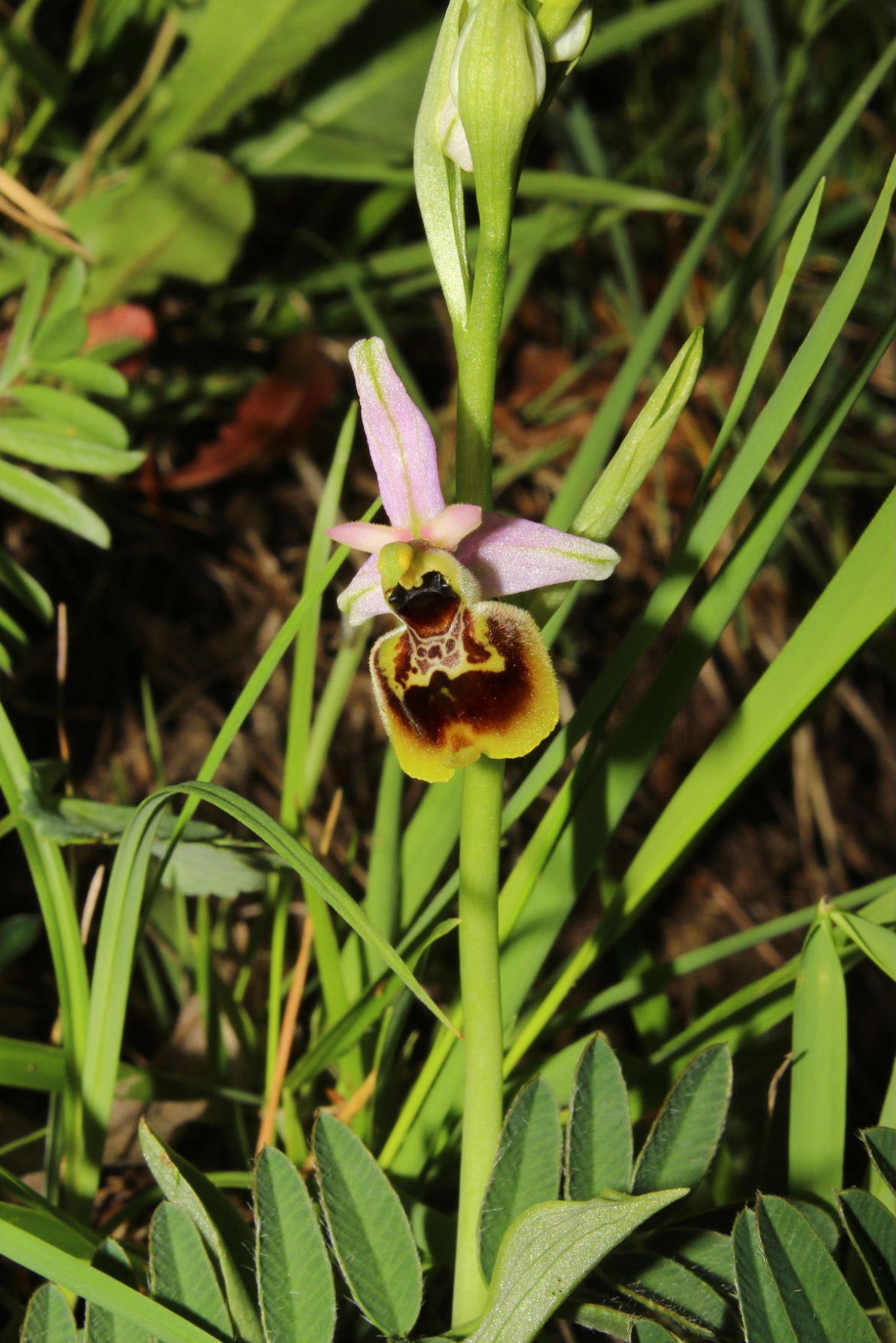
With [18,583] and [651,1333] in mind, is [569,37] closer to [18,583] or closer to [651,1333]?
[18,583]

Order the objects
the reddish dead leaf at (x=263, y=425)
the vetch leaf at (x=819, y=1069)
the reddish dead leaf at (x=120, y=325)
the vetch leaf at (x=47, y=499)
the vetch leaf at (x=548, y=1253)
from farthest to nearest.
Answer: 1. the reddish dead leaf at (x=263, y=425)
2. the reddish dead leaf at (x=120, y=325)
3. the vetch leaf at (x=47, y=499)
4. the vetch leaf at (x=819, y=1069)
5. the vetch leaf at (x=548, y=1253)

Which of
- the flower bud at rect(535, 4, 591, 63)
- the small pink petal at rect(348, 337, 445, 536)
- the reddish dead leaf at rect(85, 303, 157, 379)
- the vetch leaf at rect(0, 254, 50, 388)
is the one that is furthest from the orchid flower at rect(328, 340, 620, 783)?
the reddish dead leaf at rect(85, 303, 157, 379)

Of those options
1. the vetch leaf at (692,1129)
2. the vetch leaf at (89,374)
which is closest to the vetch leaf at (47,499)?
the vetch leaf at (89,374)

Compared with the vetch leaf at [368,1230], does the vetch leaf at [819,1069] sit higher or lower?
higher

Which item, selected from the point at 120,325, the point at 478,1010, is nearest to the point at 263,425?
the point at 120,325

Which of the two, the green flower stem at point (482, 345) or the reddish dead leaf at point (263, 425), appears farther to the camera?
the reddish dead leaf at point (263, 425)

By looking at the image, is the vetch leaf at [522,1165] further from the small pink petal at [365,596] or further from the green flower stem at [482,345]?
the green flower stem at [482,345]
